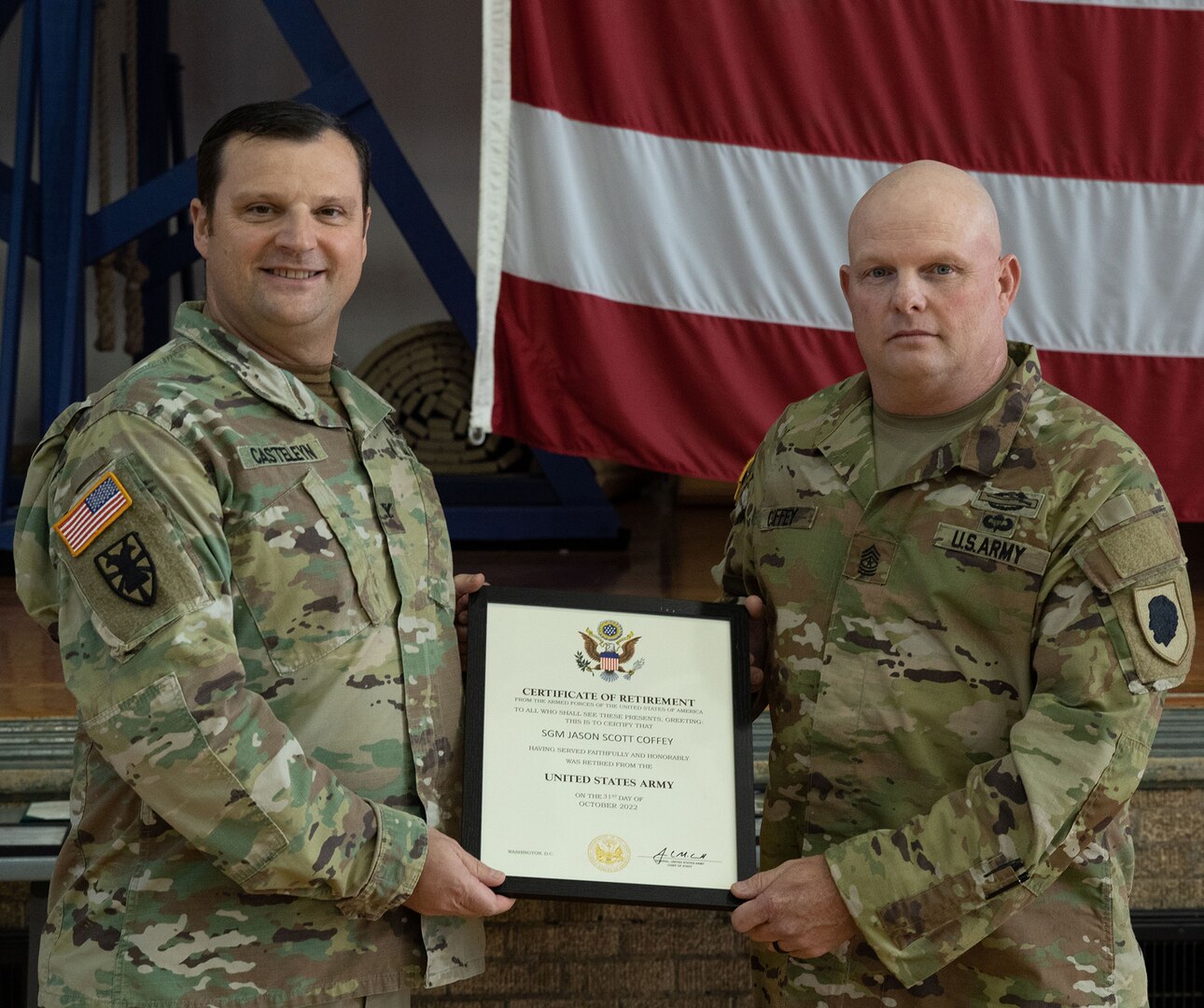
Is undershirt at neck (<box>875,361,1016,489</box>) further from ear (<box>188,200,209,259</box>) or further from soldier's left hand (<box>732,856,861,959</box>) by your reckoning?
ear (<box>188,200,209,259</box>)

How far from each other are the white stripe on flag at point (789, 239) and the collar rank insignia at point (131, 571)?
6.21 ft

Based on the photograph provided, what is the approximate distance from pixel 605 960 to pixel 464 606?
0.82 m

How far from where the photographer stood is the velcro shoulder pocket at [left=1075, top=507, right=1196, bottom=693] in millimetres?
1502

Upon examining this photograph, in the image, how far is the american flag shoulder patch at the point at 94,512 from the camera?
144cm

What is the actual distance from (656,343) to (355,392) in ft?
5.29

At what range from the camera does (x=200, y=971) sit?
1.50 m

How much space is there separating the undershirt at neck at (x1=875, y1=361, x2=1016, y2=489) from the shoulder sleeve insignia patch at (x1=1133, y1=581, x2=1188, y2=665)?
0.30 metres

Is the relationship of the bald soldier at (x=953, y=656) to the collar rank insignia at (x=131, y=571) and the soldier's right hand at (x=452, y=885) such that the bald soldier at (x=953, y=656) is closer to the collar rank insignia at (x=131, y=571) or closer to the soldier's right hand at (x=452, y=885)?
the soldier's right hand at (x=452, y=885)

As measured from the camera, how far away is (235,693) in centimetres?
145

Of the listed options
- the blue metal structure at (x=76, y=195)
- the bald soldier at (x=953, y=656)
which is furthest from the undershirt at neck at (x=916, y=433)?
the blue metal structure at (x=76, y=195)

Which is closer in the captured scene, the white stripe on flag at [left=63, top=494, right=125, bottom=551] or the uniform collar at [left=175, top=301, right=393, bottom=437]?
the white stripe on flag at [left=63, top=494, right=125, bottom=551]

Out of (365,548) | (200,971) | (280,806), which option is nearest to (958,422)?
(365,548)
